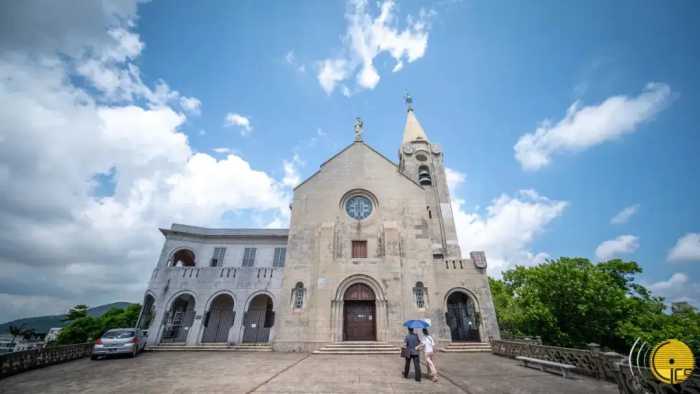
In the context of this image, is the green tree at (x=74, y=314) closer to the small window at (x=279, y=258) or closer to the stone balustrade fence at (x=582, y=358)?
the small window at (x=279, y=258)

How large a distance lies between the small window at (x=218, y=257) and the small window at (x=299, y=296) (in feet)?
32.1

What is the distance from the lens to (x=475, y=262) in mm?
16875

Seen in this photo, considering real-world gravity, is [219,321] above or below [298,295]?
below

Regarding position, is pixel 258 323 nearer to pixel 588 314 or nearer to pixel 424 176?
pixel 424 176

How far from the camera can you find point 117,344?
12273 millimetres

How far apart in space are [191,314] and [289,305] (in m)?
10.1

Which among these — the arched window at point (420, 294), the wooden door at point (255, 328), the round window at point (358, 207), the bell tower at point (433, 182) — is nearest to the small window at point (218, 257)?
the wooden door at point (255, 328)

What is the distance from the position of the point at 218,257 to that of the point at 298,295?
1039cm

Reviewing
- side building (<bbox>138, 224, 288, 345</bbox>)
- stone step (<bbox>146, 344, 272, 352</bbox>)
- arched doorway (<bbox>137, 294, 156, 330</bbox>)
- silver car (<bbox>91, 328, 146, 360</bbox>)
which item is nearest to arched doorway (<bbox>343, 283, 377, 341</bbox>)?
stone step (<bbox>146, 344, 272, 352</bbox>)

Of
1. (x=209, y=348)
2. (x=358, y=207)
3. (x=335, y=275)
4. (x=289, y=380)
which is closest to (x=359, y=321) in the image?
(x=335, y=275)

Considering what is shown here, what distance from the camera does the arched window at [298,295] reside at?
15365 mm

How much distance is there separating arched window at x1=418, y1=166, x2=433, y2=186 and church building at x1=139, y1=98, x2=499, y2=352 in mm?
3909

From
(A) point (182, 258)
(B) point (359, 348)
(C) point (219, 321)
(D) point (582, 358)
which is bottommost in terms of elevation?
(B) point (359, 348)

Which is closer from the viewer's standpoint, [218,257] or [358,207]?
[358,207]
